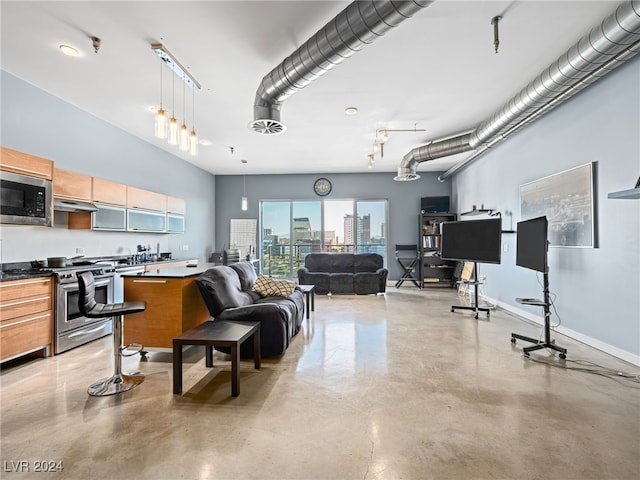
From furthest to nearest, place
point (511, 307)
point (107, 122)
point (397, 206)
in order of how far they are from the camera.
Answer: point (397, 206) < point (511, 307) < point (107, 122)

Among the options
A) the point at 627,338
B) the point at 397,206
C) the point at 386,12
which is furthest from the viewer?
the point at 397,206

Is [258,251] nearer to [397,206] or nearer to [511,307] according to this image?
[397,206]

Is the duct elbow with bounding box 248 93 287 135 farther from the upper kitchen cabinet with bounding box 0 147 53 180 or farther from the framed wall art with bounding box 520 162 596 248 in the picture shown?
the framed wall art with bounding box 520 162 596 248

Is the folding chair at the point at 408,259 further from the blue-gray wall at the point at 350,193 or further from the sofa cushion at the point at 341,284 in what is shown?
the sofa cushion at the point at 341,284

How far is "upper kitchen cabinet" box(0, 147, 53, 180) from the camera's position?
9.77 feet

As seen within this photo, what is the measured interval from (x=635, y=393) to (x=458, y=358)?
50.6 inches

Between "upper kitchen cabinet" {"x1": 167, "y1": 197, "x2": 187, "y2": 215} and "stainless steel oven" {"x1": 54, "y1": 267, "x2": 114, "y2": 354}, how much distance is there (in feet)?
7.44

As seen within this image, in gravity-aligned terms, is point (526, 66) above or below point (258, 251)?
above

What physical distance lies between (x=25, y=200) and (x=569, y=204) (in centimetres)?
606

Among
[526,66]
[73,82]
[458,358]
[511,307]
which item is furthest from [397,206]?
[73,82]

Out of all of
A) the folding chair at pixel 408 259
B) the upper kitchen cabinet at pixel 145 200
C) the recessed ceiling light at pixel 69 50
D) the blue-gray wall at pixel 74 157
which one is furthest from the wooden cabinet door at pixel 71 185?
the folding chair at pixel 408 259

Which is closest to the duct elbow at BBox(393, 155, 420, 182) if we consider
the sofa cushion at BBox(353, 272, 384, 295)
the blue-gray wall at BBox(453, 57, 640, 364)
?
the blue-gray wall at BBox(453, 57, 640, 364)

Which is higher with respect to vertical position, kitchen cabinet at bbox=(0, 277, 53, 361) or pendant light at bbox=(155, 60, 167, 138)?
pendant light at bbox=(155, 60, 167, 138)

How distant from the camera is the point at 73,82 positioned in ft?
11.7
